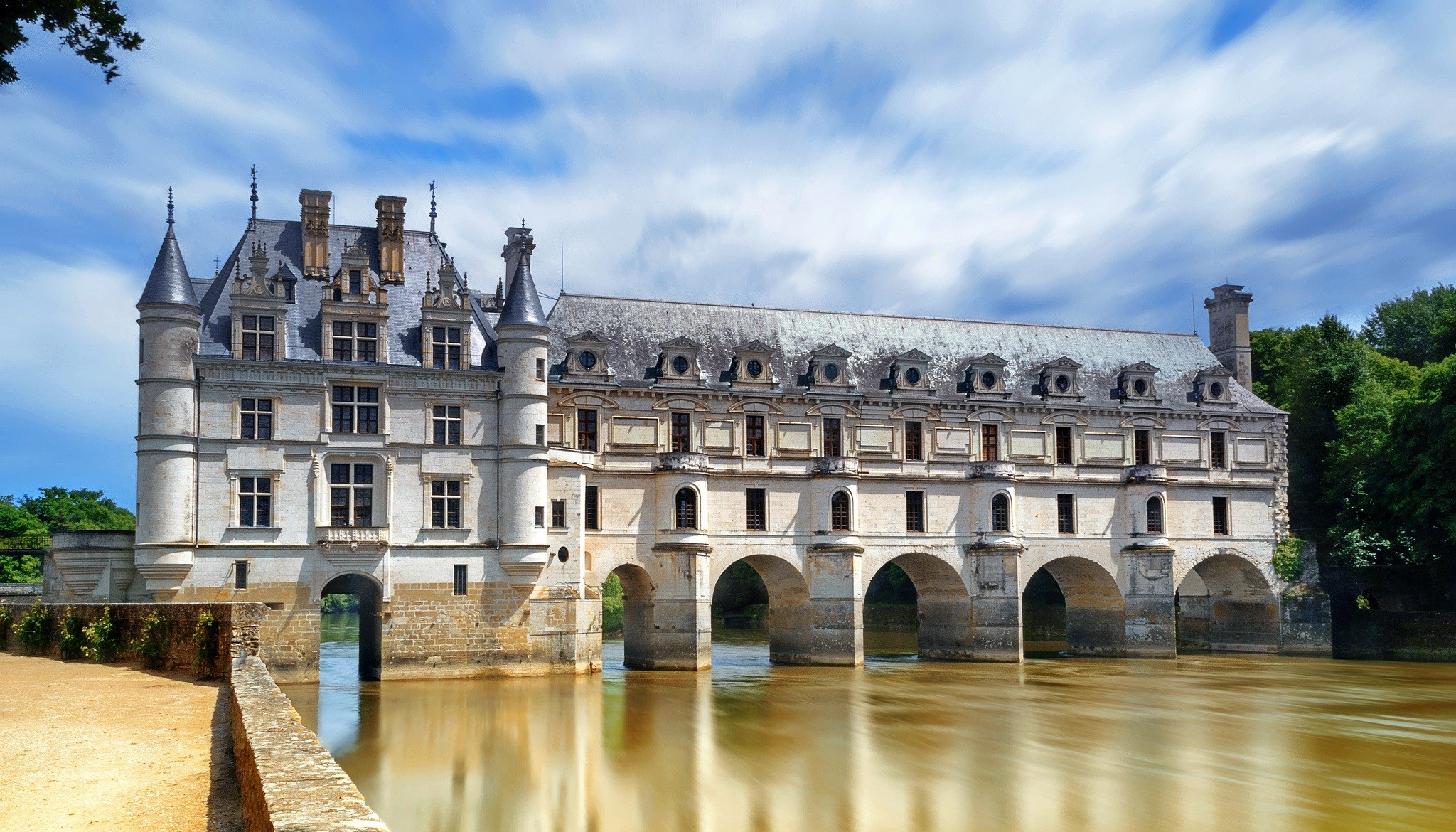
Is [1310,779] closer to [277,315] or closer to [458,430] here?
[458,430]

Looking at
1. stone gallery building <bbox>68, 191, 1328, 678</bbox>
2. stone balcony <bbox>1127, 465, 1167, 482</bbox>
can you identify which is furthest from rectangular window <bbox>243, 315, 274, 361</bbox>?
stone balcony <bbox>1127, 465, 1167, 482</bbox>

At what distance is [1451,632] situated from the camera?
43625 mm

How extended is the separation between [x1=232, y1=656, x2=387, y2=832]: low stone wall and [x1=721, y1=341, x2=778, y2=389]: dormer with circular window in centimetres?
2811

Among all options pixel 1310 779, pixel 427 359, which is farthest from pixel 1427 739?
pixel 427 359

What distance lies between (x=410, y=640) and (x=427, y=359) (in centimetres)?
840

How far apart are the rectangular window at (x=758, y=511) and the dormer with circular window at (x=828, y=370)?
4296mm

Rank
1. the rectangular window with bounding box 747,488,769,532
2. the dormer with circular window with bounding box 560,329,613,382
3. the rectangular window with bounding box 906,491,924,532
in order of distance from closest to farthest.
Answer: the dormer with circular window with bounding box 560,329,613,382 < the rectangular window with bounding box 747,488,769,532 < the rectangular window with bounding box 906,491,924,532

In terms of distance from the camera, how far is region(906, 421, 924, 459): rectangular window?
44406 millimetres

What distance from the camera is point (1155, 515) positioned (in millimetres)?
46656

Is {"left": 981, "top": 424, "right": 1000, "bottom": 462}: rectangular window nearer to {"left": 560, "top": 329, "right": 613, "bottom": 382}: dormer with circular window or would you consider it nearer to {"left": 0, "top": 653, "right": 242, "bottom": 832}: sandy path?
{"left": 560, "top": 329, "right": 613, "bottom": 382}: dormer with circular window

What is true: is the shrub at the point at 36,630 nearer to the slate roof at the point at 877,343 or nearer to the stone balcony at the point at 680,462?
the slate roof at the point at 877,343

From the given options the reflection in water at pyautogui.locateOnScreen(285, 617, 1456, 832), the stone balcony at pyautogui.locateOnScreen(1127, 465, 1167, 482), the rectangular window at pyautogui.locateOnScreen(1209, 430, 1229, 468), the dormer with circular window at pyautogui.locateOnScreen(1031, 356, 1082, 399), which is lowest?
the reflection in water at pyautogui.locateOnScreen(285, 617, 1456, 832)

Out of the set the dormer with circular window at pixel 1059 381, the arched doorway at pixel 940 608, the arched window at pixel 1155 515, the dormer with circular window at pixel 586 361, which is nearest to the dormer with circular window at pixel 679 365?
the dormer with circular window at pixel 586 361

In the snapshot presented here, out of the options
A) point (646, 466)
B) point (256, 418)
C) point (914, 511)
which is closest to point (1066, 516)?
point (914, 511)
